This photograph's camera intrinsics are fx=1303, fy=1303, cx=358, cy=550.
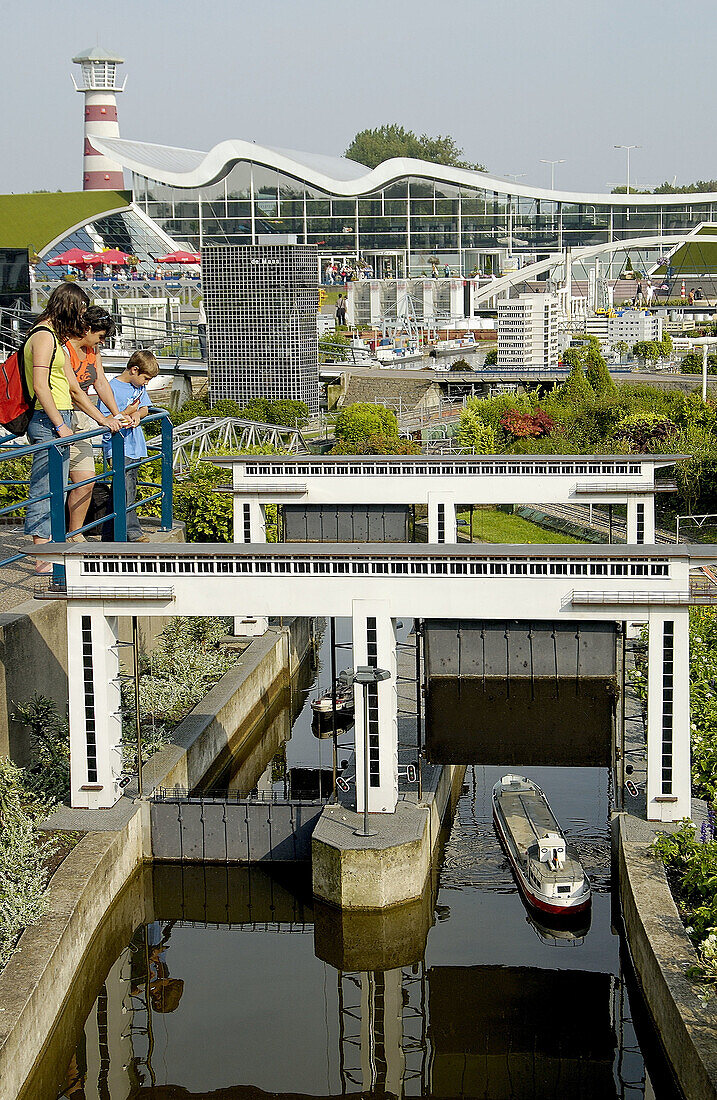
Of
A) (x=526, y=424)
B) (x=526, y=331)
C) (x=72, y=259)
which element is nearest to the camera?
(x=526, y=424)

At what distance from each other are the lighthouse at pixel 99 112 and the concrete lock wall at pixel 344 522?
79885 millimetres

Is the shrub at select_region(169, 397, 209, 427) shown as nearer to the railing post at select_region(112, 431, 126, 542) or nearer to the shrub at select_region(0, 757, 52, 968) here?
the railing post at select_region(112, 431, 126, 542)

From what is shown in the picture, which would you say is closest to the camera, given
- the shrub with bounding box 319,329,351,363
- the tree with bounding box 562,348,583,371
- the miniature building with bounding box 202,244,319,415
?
the tree with bounding box 562,348,583,371

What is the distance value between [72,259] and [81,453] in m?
68.0

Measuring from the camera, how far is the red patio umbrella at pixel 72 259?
78000mm

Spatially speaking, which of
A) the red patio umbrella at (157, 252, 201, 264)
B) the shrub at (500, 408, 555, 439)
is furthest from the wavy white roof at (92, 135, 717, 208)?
the shrub at (500, 408, 555, 439)

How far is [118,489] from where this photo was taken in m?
14.5

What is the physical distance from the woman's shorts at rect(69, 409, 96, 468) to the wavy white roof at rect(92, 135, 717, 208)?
76.2 meters

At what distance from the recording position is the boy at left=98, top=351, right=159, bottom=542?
14.3m

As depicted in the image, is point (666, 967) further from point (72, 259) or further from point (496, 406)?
point (72, 259)

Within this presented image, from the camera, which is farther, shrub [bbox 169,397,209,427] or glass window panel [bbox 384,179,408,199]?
glass window panel [bbox 384,179,408,199]

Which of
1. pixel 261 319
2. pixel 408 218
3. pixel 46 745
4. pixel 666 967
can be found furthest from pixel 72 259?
pixel 666 967

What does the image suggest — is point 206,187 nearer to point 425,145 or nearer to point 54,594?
point 425,145

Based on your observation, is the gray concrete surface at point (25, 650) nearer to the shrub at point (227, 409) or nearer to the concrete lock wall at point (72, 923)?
the concrete lock wall at point (72, 923)
